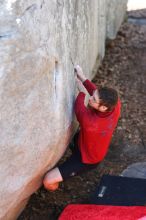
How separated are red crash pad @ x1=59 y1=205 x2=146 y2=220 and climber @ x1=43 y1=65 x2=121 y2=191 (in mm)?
272

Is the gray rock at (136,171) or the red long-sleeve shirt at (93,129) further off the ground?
the red long-sleeve shirt at (93,129)

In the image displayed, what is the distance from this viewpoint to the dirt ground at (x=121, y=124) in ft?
12.9

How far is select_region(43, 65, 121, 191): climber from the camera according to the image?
3498 mm

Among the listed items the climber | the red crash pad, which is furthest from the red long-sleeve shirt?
the red crash pad

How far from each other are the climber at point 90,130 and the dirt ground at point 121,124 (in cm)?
21

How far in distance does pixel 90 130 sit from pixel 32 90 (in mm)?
746

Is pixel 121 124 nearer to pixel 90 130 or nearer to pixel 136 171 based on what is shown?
pixel 136 171

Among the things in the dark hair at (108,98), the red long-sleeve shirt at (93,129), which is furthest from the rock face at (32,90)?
the dark hair at (108,98)

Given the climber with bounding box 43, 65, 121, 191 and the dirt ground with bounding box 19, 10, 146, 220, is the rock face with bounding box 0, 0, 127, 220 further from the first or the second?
the dirt ground with bounding box 19, 10, 146, 220

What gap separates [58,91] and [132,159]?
1.43 meters

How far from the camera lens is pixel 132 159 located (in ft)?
14.4

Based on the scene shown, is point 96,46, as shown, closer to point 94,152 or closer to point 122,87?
point 122,87

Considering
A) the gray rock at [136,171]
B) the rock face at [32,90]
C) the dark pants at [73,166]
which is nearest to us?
the rock face at [32,90]

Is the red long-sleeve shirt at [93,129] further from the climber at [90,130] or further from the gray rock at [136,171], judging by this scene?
the gray rock at [136,171]
